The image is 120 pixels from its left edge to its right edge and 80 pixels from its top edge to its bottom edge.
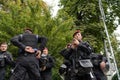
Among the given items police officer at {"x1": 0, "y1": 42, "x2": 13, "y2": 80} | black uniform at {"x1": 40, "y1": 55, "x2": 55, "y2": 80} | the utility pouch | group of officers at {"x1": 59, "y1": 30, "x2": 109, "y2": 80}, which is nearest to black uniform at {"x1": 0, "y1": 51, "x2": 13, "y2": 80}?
police officer at {"x1": 0, "y1": 42, "x2": 13, "y2": 80}

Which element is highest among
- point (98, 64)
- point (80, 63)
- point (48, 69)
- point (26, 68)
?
point (80, 63)

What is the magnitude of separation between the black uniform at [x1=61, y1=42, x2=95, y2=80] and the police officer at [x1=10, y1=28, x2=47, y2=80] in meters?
0.79

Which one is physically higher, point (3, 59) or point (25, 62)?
point (25, 62)

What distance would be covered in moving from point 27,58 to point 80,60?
121 centimetres

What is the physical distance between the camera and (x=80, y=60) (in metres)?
8.46

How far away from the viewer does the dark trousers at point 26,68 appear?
8.59 meters

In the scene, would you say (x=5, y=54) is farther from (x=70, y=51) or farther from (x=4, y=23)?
(x=4, y=23)

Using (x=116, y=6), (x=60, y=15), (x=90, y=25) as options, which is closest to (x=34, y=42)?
(x=60, y=15)

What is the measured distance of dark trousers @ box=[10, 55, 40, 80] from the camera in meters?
8.59

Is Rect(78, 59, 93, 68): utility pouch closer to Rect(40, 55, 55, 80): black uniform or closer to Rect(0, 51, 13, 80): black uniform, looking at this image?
Rect(0, 51, 13, 80): black uniform

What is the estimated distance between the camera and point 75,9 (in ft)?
115

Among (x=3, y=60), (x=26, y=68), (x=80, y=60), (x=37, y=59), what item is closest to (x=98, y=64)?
(x=80, y=60)

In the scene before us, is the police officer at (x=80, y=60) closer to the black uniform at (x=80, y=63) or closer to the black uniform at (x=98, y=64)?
the black uniform at (x=80, y=63)

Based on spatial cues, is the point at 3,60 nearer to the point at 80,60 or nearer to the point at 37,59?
the point at 37,59
